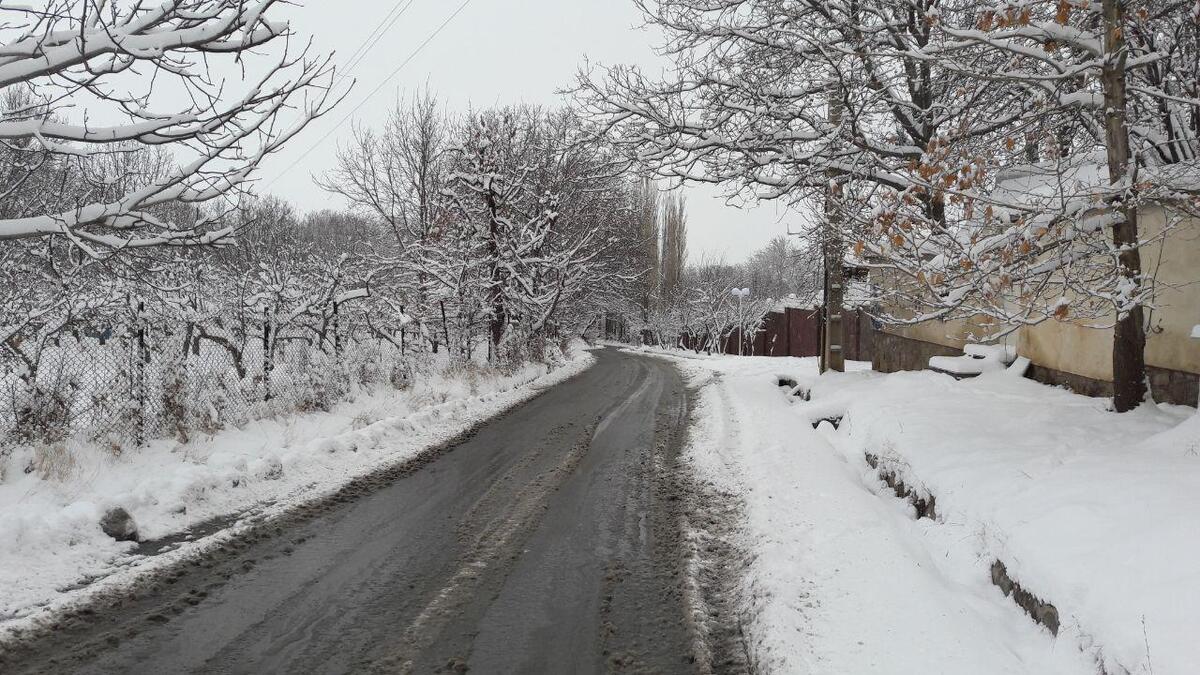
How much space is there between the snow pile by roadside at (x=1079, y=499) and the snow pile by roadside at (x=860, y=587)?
0.21m

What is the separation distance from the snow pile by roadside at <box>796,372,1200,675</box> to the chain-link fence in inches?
308

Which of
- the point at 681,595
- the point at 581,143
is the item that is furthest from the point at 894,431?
the point at 581,143

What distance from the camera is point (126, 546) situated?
4684mm

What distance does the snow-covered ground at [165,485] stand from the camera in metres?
4.20

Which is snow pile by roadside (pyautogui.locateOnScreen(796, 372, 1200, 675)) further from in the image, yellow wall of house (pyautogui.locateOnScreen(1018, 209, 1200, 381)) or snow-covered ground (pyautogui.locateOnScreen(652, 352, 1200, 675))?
yellow wall of house (pyautogui.locateOnScreen(1018, 209, 1200, 381))

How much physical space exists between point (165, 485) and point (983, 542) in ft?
20.9

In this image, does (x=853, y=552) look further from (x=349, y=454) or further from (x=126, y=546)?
(x=349, y=454)

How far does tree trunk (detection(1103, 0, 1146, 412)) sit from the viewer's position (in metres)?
5.15

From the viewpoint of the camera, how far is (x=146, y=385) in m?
7.66

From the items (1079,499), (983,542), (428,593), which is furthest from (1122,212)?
(428,593)

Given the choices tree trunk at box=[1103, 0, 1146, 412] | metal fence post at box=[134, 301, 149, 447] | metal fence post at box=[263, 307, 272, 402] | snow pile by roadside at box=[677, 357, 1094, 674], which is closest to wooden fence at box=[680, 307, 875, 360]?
snow pile by roadside at box=[677, 357, 1094, 674]

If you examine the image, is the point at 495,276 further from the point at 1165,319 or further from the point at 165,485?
the point at 1165,319

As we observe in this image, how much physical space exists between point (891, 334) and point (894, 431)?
8.16m

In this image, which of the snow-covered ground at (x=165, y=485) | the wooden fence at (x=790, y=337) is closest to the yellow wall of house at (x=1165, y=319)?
the snow-covered ground at (x=165, y=485)
